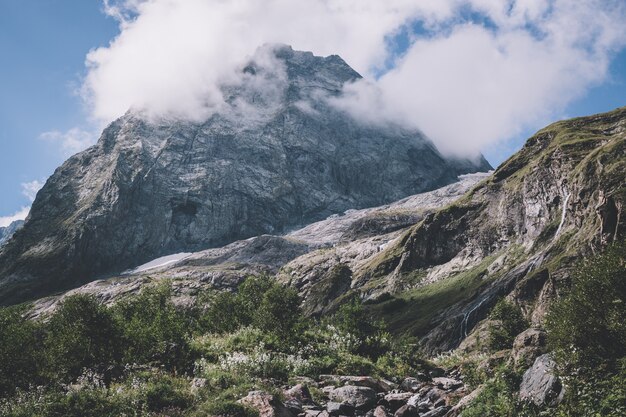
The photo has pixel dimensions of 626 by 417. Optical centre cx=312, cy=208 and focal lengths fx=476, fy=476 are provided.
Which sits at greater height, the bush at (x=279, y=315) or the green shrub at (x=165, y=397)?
the bush at (x=279, y=315)

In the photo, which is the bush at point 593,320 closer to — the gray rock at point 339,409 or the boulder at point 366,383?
the gray rock at point 339,409

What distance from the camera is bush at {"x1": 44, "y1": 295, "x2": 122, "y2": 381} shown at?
36219mm

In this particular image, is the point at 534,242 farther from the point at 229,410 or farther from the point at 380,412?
the point at 229,410

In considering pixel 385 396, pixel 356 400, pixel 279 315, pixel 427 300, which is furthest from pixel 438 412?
pixel 427 300

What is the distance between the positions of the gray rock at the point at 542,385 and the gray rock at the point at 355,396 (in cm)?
765

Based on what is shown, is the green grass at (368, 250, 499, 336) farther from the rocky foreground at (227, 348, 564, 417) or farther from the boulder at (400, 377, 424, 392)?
the rocky foreground at (227, 348, 564, 417)

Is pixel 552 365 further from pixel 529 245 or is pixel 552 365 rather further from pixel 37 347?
pixel 529 245

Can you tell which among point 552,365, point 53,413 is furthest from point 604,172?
point 53,413

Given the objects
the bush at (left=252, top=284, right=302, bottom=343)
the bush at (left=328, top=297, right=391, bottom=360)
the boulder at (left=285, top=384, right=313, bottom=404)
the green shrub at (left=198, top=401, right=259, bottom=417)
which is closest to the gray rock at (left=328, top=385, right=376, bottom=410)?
the boulder at (left=285, top=384, right=313, bottom=404)

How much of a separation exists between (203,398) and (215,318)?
81792 mm

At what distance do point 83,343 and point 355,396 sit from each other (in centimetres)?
2686

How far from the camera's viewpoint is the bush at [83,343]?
119 ft

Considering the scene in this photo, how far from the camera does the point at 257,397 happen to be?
21.6 m

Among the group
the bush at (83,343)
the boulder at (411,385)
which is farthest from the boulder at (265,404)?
the bush at (83,343)
